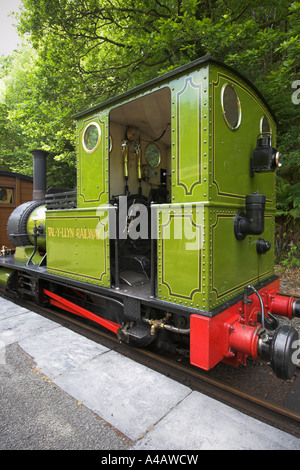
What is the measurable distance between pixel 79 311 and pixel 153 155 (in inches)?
108

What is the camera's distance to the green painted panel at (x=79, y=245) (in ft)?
10.8

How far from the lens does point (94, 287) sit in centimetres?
341

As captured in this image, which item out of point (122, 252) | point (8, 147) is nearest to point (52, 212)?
point (122, 252)

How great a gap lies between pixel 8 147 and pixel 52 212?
15186 millimetres

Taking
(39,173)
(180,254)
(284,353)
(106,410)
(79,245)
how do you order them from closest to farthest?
1. (284,353)
2. (106,410)
3. (180,254)
4. (79,245)
5. (39,173)

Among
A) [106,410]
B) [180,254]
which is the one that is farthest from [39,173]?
[106,410]

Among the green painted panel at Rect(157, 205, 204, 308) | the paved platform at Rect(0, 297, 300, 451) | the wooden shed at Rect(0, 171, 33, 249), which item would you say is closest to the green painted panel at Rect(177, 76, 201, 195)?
the green painted panel at Rect(157, 205, 204, 308)

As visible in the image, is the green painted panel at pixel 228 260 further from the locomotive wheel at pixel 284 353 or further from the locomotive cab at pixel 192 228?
the locomotive wheel at pixel 284 353

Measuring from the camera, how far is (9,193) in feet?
24.4

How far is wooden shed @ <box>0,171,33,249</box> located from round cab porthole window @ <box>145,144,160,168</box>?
4409mm

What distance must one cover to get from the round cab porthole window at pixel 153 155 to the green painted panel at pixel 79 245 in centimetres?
170

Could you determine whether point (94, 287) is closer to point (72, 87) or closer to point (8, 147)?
point (72, 87)

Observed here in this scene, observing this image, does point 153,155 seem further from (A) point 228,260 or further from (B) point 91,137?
(A) point 228,260

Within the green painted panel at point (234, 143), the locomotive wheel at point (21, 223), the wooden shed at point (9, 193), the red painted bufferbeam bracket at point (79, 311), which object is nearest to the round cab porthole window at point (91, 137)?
the green painted panel at point (234, 143)
